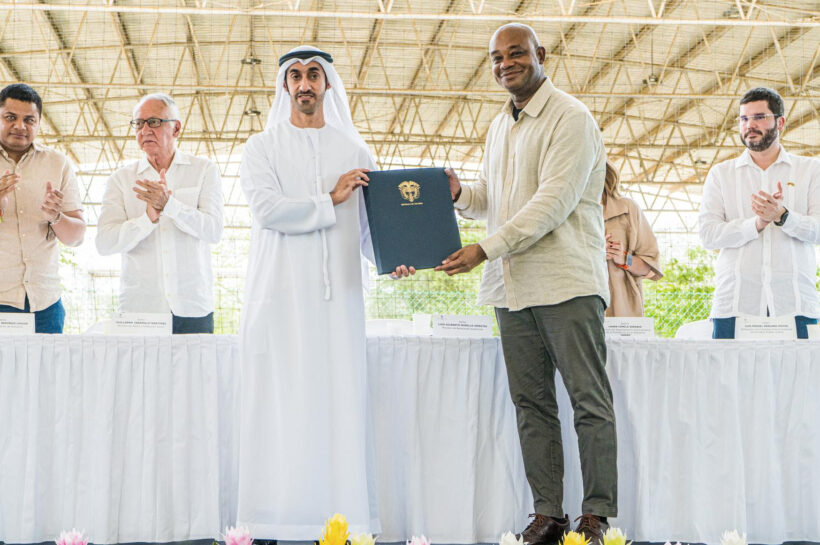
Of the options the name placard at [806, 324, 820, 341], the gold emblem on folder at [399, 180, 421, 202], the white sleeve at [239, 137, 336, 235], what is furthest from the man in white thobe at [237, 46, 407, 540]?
the name placard at [806, 324, 820, 341]

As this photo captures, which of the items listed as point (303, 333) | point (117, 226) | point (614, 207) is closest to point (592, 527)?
point (303, 333)

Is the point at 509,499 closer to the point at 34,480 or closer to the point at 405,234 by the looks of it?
the point at 405,234

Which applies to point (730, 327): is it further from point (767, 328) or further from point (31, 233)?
point (31, 233)

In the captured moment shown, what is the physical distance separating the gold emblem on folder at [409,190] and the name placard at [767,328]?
1338 millimetres

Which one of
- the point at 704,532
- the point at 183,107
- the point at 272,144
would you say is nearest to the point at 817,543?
the point at 704,532

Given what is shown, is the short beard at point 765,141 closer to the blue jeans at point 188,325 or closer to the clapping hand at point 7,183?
the blue jeans at point 188,325

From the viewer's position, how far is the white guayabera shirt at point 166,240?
321 centimetres

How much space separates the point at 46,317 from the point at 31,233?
1.13 ft

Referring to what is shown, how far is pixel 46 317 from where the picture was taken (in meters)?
3.24

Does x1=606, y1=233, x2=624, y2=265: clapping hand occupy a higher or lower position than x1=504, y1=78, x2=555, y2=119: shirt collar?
lower

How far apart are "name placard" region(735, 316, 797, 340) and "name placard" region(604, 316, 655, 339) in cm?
36

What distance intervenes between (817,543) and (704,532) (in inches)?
17.0

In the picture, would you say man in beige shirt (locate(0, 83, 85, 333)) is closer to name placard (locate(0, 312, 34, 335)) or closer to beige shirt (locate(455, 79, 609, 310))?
name placard (locate(0, 312, 34, 335))

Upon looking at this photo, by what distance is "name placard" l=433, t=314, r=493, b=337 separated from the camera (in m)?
2.99
